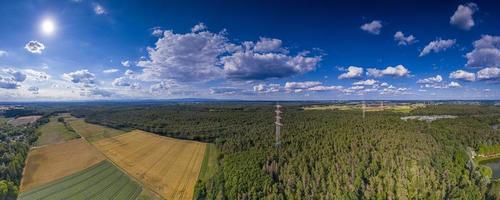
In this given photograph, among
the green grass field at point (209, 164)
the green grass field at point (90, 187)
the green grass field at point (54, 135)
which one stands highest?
the green grass field at point (54, 135)

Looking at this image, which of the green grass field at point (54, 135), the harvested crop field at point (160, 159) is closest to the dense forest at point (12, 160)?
the green grass field at point (54, 135)

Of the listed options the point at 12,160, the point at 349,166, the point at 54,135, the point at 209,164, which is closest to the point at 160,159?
the point at 209,164

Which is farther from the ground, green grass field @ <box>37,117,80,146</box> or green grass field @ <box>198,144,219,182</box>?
green grass field @ <box>37,117,80,146</box>

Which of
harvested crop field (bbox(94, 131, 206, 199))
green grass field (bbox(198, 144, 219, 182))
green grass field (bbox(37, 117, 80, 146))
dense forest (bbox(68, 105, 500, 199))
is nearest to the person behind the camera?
dense forest (bbox(68, 105, 500, 199))

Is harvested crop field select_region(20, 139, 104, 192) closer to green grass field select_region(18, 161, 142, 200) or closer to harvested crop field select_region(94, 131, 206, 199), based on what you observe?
green grass field select_region(18, 161, 142, 200)

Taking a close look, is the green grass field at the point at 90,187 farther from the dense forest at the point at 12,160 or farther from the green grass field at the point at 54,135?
the green grass field at the point at 54,135

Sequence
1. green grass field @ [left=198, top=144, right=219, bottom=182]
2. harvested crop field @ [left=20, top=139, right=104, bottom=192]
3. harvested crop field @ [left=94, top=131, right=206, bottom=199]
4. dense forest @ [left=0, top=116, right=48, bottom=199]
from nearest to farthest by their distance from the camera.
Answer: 1. dense forest @ [left=0, top=116, right=48, bottom=199]
2. harvested crop field @ [left=94, top=131, right=206, bottom=199]
3. harvested crop field @ [left=20, top=139, right=104, bottom=192]
4. green grass field @ [left=198, top=144, right=219, bottom=182]

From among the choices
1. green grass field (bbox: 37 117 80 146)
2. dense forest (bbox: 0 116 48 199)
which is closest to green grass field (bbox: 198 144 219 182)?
dense forest (bbox: 0 116 48 199)
